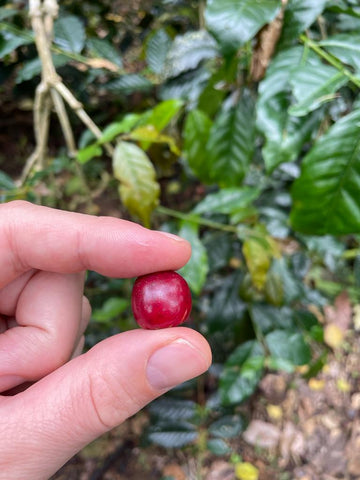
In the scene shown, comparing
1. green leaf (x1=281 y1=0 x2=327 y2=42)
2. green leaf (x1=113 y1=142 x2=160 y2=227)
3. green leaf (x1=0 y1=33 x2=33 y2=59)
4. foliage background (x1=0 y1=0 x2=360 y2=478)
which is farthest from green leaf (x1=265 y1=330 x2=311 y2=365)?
green leaf (x1=0 y1=33 x2=33 y2=59)

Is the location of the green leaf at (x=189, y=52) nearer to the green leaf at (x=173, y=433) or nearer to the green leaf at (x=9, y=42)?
the green leaf at (x=9, y=42)

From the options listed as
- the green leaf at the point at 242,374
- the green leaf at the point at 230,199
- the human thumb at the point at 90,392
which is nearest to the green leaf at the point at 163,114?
the green leaf at the point at 230,199

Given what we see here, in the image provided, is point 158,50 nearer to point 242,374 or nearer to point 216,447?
point 242,374

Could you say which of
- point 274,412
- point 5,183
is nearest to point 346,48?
point 5,183

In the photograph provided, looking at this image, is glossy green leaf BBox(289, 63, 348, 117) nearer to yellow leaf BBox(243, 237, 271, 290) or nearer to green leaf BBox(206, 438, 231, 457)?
yellow leaf BBox(243, 237, 271, 290)

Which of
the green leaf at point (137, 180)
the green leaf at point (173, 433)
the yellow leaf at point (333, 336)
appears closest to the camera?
the green leaf at point (137, 180)

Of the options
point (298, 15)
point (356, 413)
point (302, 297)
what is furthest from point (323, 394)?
point (298, 15)

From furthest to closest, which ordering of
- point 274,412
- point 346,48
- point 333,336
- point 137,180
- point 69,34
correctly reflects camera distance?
point 333,336 < point 274,412 < point 69,34 < point 137,180 < point 346,48
